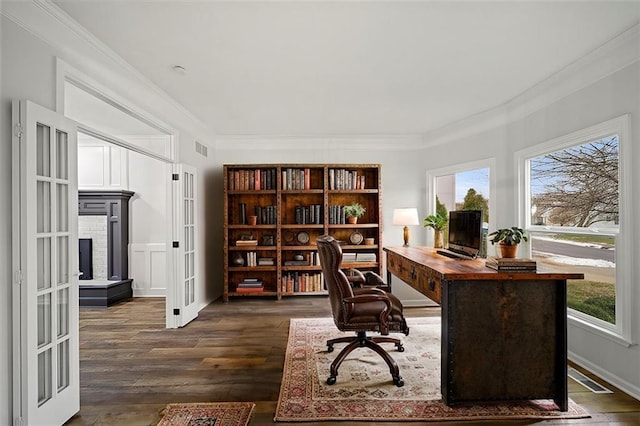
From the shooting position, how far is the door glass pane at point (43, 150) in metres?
1.93

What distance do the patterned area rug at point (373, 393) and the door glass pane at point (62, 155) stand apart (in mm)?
2040

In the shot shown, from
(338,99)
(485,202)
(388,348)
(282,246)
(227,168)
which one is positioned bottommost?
(388,348)

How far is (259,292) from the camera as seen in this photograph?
5.00m

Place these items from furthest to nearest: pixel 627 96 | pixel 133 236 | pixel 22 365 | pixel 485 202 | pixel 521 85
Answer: pixel 133 236 < pixel 485 202 < pixel 521 85 < pixel 627 96 < pixel 22 365

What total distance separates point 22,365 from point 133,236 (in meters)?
3.87

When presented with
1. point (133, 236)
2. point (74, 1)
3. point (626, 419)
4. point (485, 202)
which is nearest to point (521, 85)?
point (485, 202)

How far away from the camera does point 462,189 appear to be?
4617 millimetres

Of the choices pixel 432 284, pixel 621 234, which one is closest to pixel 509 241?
pixel 432 284

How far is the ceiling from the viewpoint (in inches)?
79.7

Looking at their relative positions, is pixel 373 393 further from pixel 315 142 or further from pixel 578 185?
pixel 315 142

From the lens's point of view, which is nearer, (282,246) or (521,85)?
(521,85)

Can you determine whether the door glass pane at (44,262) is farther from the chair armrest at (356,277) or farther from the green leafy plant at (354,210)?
the green leafy plant at (354,210)

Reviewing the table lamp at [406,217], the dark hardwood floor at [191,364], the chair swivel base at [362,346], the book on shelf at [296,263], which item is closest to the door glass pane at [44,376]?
the dark hardwood floor at [191,364]

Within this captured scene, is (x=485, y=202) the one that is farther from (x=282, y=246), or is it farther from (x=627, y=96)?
(x=282, y=246)
